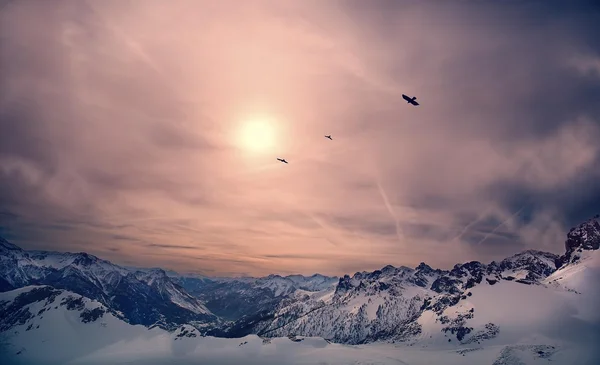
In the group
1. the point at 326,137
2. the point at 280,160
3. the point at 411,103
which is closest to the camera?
the point at 411,103

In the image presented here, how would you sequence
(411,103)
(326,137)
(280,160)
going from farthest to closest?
(280,160) < (326,137) < (411,103)

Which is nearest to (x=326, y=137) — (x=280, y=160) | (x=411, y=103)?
(x=280, y=160)

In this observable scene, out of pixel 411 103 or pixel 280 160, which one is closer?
pixel 411 103

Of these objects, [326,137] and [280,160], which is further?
[280,160]

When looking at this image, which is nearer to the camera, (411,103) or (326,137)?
(411,103)

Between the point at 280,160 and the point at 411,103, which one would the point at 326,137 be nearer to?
the point at 280,160
